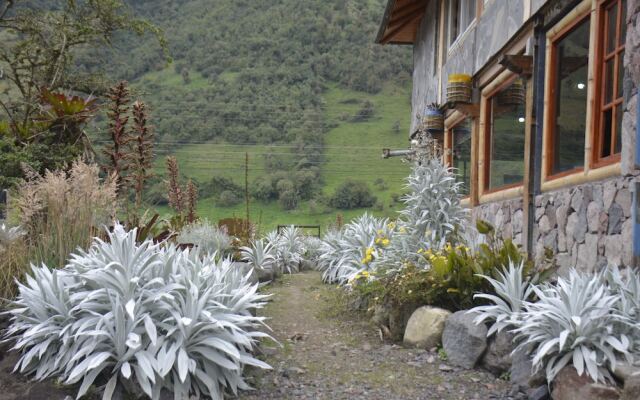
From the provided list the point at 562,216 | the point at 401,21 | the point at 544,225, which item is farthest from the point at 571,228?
the point at 401,21

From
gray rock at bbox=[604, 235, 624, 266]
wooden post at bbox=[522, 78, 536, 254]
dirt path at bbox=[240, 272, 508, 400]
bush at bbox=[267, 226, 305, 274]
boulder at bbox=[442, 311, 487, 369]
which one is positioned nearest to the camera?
dirt path at bbox=[240, 272, 508, 400]

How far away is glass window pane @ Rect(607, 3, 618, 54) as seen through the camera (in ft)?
12.9

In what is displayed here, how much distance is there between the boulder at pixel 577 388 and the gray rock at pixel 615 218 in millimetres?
1343

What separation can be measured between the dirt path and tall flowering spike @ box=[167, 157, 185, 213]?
360 cm

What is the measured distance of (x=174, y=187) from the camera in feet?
25.8

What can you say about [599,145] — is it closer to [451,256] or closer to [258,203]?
[451,256]

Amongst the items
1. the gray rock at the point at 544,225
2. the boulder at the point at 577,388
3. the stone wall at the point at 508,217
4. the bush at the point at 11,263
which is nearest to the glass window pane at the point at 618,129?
the gray rock at the point at 544,225

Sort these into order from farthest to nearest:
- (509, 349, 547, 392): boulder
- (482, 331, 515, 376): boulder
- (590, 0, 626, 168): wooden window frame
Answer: (590, 0, 626, 168): wooden window frame
(482, 331, 515, 376): boulder
(509, 349, 547, 392): boulder

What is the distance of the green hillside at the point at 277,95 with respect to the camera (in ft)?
105

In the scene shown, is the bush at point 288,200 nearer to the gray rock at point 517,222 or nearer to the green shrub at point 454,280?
the gray rock at point 517,222

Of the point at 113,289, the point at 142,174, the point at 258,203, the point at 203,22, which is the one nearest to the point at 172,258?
the point at 113,289

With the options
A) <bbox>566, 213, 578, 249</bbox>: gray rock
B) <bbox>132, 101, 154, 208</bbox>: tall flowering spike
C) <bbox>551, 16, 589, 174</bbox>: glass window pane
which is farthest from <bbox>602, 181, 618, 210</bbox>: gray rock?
<bbox>132, 101, 154, 208</bbox>: tall flowering spike

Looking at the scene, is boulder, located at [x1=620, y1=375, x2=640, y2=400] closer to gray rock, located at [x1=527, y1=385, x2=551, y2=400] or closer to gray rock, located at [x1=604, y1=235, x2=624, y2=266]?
gray rock, located at [x1=527, y1=385, x2=551, y2=400]

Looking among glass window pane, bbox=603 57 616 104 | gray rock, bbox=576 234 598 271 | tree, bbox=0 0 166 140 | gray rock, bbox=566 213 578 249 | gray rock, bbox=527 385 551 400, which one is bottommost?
gray rock, bbox=527 385 551 400
